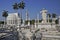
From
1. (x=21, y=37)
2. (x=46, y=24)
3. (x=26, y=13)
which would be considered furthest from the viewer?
(x=26, y=13)

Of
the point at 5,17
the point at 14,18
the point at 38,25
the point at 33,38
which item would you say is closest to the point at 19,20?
the point at 14,18

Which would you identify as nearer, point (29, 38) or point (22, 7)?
point (29, 38)

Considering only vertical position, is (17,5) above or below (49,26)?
above

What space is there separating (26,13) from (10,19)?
37.4 feet

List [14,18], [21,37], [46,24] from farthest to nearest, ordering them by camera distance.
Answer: [14,18], [46,24], [21,37]

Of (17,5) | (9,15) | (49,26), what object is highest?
(17,5)

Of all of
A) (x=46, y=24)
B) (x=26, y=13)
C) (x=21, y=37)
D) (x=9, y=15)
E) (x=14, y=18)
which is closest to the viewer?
(x=21, y=37)

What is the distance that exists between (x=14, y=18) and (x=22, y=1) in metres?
10.7

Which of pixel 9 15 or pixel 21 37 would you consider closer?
pixel 21 37

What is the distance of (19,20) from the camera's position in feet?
201

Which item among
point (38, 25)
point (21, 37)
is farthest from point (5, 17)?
point (21, 37)

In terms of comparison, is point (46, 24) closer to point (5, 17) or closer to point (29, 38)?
point (29, 38)

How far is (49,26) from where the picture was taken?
3631cm

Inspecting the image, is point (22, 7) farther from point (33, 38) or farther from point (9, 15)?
point (33, 38)
